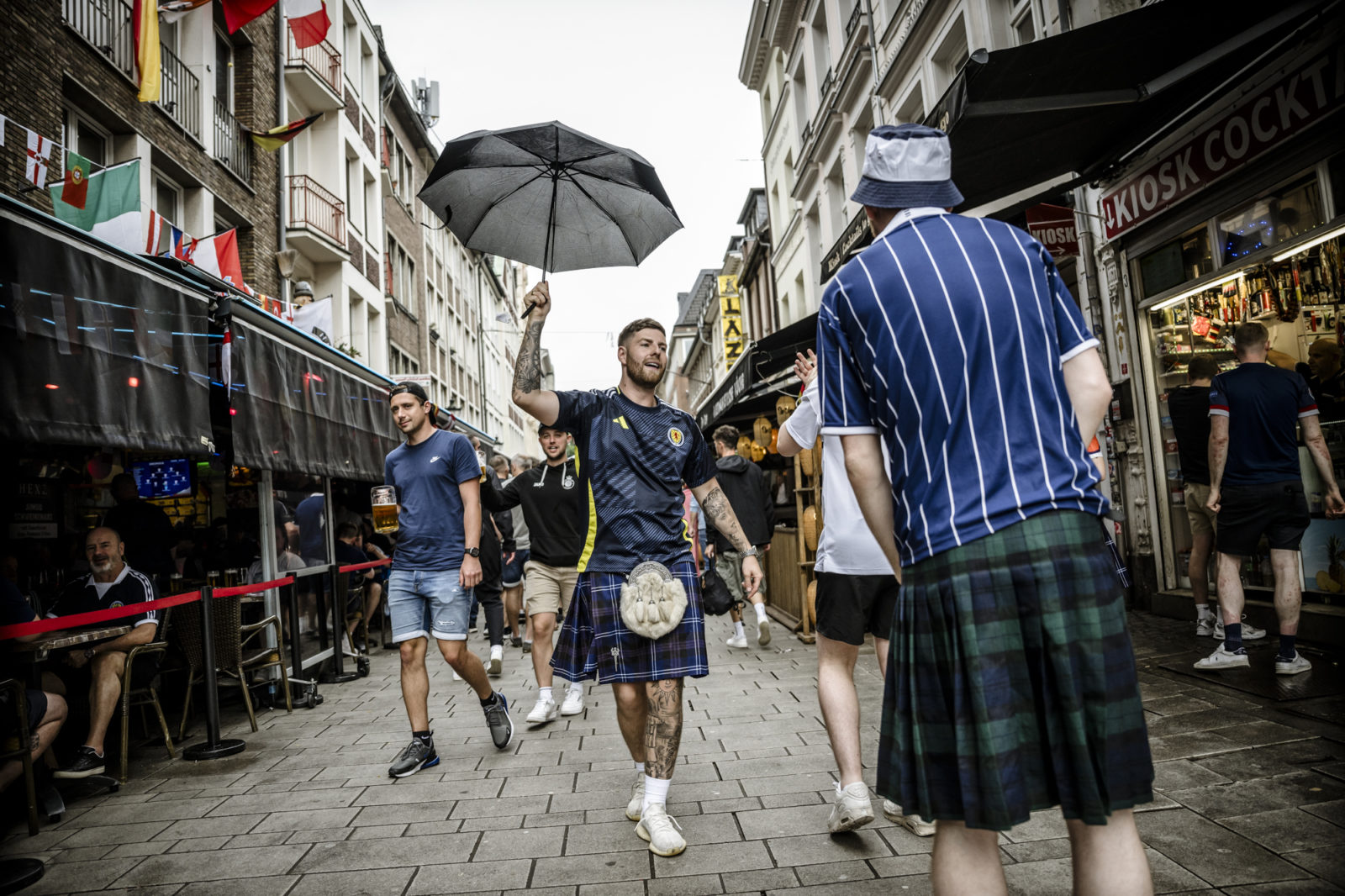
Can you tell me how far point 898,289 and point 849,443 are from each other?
0.36 meters

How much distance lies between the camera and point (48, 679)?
4672 millimetres

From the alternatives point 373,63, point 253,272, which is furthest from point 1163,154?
point 373,63

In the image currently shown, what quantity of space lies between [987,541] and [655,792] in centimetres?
214

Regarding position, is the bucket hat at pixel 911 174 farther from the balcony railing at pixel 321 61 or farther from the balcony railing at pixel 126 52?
the balcony railing at pixel 321 61

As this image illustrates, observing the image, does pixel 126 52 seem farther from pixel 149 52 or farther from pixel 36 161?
pixel 36 161

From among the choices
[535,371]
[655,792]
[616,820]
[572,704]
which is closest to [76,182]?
[572,704]

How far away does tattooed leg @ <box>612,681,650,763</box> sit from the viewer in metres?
3.59

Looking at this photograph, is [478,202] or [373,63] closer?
[478,202]

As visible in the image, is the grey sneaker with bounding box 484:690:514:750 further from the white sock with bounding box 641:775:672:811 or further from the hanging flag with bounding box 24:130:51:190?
the hanging flag with bounding box 24:130:51:190

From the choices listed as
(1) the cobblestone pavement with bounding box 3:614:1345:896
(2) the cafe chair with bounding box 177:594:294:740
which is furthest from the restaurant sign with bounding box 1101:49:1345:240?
(2) the cafe chair with bounding box 177:594:294:740

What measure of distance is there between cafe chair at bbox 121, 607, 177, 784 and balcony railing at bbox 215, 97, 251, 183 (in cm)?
1244

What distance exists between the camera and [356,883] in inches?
122

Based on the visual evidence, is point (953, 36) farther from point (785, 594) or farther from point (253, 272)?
point (253, 272)

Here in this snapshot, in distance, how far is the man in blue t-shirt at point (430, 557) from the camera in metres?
4.74
